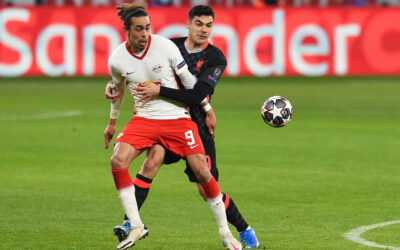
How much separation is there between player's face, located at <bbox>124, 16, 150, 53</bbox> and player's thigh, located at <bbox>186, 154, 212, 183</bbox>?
1005mm

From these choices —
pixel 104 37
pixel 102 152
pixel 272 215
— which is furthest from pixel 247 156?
pixel 104 37

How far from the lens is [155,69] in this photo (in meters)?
7.86

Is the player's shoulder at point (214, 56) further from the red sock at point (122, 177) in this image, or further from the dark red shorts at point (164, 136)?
the red sock at point (122, 177)

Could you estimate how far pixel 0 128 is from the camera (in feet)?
56.7

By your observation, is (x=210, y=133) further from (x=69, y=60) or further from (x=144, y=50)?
(x=69, y=60)

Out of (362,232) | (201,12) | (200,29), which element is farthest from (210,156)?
(362,232)

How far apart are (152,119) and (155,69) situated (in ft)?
1.38

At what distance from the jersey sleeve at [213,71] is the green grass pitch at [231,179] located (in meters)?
1.41

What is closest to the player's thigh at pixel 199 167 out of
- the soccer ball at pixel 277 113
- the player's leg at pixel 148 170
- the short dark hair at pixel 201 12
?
the player's leg at pixel 148 170

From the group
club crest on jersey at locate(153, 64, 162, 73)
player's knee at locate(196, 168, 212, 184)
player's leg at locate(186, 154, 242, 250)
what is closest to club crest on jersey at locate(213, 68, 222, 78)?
club crest on jersey at locate(153, 64, 162, 73)

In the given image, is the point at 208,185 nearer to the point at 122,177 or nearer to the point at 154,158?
the point at 154,158

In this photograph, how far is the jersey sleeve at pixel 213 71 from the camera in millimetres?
8016

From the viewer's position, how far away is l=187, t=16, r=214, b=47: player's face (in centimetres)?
830

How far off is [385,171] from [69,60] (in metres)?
→ 15.8
